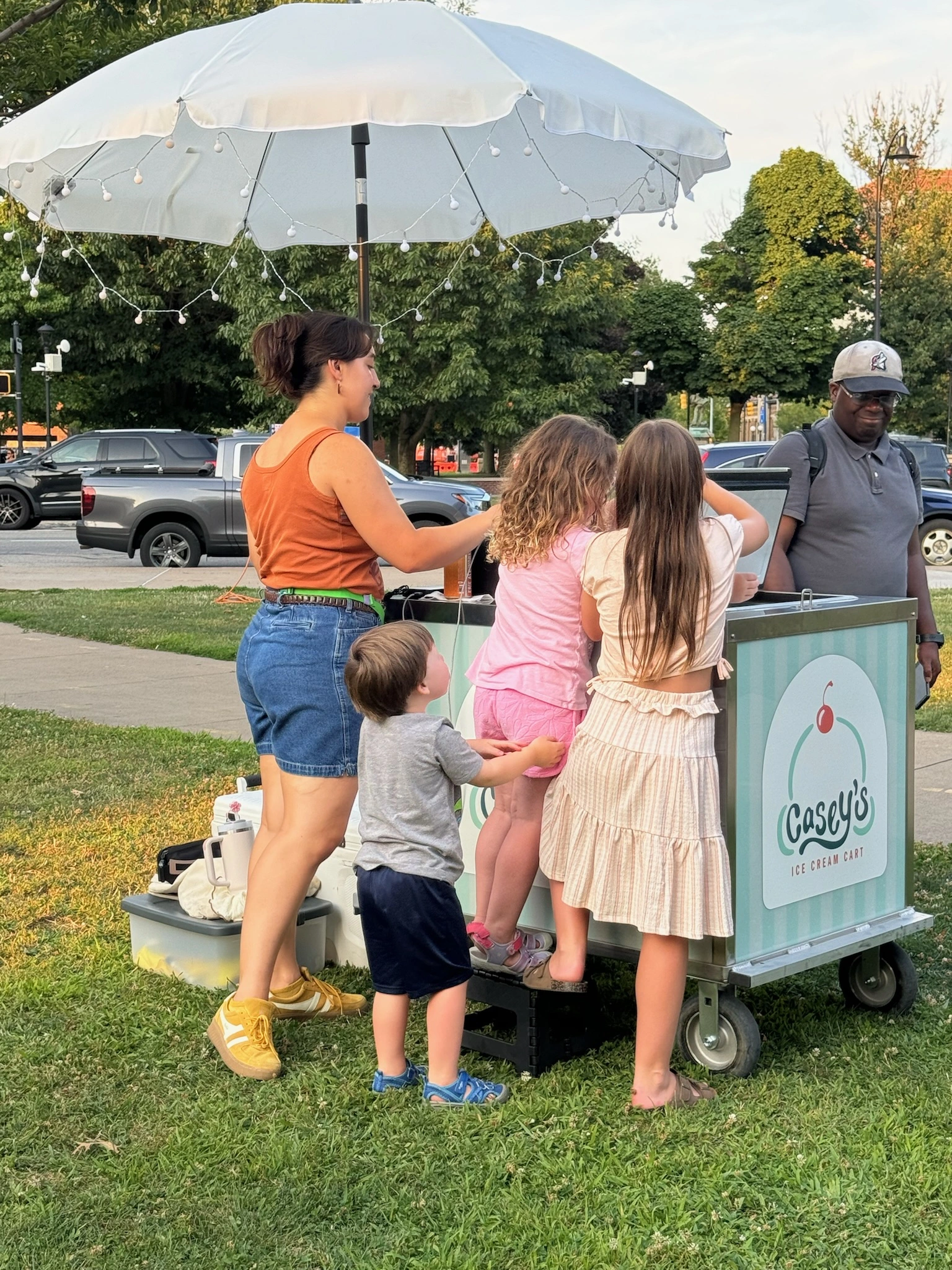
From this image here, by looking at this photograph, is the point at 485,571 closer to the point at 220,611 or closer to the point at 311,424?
the point at 311,424

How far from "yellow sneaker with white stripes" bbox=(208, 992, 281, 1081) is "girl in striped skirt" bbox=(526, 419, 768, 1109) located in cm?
93

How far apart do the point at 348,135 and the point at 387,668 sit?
11.8 ft

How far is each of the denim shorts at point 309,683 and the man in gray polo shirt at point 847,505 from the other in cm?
170

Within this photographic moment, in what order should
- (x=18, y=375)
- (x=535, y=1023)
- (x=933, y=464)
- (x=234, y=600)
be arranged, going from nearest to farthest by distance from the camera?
(x=535, y=1023) → (x=234, y=600) → (x=933, y=464) → (x=18, y=375)

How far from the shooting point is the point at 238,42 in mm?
4699

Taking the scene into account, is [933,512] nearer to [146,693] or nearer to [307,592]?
[146,693]

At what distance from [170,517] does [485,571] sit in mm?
14830

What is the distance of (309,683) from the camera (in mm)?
3668

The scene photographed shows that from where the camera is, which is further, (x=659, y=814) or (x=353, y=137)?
(x=353, y=137)

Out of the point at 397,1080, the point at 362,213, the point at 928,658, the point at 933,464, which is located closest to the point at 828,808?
the point at 397,1080

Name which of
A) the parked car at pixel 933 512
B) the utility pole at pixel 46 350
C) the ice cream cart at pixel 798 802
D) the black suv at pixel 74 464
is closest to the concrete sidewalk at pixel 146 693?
the ice cream cart at pixel 798 802

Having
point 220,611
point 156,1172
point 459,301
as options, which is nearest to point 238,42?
point 156,1172

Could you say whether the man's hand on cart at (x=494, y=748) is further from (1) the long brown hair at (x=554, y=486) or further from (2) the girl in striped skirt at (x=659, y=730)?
(1) the long brown hair at (x=554, y=486)

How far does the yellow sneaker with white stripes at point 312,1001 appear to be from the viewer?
4.05 m
